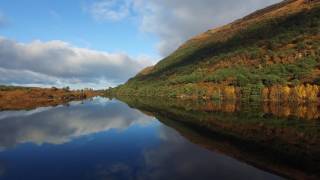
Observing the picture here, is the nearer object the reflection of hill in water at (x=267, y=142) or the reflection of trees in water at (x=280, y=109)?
the reflection of hill in water at (x=267, y=142)

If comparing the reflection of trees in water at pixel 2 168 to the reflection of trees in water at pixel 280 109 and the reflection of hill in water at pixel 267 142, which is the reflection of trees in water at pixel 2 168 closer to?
the reflection of hill in water at pixel 267 142

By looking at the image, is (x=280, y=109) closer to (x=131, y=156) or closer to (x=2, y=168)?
(x=131, y=156)

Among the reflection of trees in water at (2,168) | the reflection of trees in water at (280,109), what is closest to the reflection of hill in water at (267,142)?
the reflection of trees in water at (280,109)

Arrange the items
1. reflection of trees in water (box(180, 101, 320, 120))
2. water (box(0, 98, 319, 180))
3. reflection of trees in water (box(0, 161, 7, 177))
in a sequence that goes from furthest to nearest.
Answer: reflection of trees in water (box(180, 101, 320, 120)) < water (box(0, 98, 319, 180)) < reflection of trees in water (box(0, 161, 7, 177))

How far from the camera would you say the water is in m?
27.8

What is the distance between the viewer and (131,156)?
1382 inches

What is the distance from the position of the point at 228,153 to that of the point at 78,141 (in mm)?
17075

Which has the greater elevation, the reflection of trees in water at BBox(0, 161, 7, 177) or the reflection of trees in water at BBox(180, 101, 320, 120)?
the reflection of trees in water at BBox(180, 101, 320, 120)

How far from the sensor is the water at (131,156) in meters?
27.8

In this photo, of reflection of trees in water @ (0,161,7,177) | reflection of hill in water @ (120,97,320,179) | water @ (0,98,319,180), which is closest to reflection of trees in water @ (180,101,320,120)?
reflection of hill in water @ (120,97,320,179)

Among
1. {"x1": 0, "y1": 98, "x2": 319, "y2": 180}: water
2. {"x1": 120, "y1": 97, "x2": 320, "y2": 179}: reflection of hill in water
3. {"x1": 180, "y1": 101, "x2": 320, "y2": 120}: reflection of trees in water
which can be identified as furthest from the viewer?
{"x1": 180, "y1": 101, "x2": 320, "y2": 120}: reflection of trees in water

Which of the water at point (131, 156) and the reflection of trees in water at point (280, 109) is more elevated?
the reflection of trees in water at point (280, 109)

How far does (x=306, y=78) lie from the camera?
158 metres

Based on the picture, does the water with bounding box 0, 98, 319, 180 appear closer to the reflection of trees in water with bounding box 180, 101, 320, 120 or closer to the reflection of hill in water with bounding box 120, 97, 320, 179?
the reflection of hill in water with bounding box 120, 97, 320, 179
